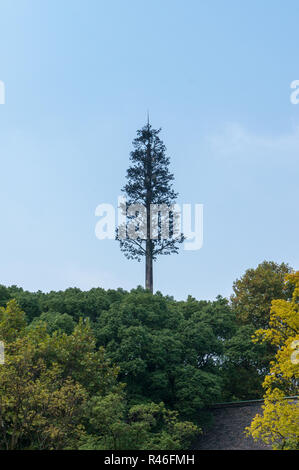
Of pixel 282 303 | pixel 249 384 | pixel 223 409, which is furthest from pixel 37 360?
pixel 249 384

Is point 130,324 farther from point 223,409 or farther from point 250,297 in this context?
point 250,297

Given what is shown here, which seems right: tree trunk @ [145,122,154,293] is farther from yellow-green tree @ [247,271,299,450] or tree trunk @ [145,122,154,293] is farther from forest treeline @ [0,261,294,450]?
yellow-green tree @ [247,271,299,450]

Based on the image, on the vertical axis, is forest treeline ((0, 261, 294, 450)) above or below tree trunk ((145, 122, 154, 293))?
below

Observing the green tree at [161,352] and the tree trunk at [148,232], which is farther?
the tree trunk at [148,232]

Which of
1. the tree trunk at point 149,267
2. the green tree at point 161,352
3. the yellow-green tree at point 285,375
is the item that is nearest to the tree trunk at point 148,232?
the tree trunk at point 149,267

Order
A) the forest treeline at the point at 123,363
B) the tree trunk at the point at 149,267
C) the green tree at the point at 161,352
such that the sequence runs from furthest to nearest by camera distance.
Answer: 1. the tree trunk at the point at 149,267
2. the green tree at the point at 161,352
3. the forest treeline at the point at 123,363

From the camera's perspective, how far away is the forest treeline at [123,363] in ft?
62.4

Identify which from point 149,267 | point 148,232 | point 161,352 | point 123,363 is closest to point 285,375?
point 123,363

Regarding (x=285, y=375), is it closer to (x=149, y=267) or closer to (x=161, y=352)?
(x=161, y=352)

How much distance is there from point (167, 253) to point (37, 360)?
67.3ft

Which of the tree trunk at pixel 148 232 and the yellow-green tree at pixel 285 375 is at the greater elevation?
the tree trunk at pixel 148 232

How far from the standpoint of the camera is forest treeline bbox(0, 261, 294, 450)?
19.0m

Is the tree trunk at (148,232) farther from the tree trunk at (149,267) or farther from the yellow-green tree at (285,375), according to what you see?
the yellow-green tree at (285,375)

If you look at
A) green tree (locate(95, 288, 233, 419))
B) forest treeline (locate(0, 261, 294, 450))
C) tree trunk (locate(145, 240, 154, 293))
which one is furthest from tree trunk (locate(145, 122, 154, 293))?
green tree (locate(95, 288, 233, 419))
